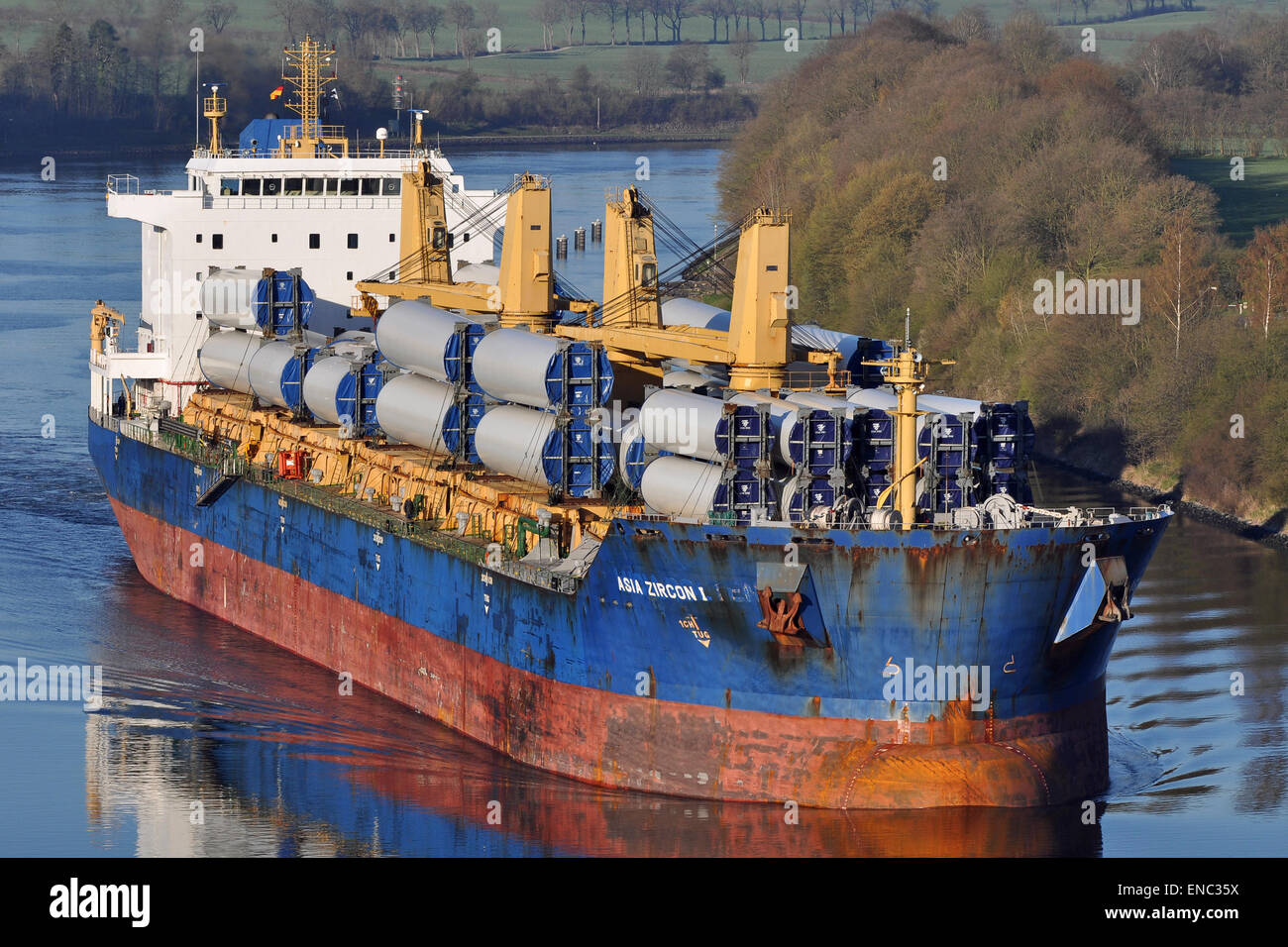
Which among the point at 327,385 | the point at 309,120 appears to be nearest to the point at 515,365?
the point at 327,385

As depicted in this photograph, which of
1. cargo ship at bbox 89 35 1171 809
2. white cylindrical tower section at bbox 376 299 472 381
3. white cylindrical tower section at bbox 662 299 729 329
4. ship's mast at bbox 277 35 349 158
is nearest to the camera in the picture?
cargo ship at bbox 89 35 1171 809

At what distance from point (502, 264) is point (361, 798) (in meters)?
12.1

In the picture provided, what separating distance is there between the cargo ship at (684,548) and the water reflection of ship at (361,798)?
1.67 ft

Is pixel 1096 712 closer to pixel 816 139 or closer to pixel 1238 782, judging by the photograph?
pixel 1238 782

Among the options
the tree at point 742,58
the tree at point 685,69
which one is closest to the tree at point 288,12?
the tree at point 685,69

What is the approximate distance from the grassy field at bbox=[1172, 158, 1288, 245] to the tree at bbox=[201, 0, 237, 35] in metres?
73.0

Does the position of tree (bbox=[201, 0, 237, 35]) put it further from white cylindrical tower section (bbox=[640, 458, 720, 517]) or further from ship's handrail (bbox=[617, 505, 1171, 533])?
ship's handrail (bbox=[617, 505, 1171, 533])

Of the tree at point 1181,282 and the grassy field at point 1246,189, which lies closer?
the tree at point 1181,282

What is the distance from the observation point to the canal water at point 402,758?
109 feet

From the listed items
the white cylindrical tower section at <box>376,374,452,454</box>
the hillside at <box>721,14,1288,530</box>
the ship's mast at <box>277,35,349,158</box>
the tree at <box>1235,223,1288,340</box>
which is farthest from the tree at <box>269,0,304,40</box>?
the white cylindrical tower section at <box>376,374,452,454</box>

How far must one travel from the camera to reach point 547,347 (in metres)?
37.9

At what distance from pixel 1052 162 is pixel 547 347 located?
130ft

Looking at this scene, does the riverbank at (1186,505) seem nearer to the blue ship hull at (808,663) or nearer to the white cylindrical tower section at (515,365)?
the white cylindrical tower section at (515,365)

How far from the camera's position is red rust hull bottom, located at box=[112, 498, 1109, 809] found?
107ft
